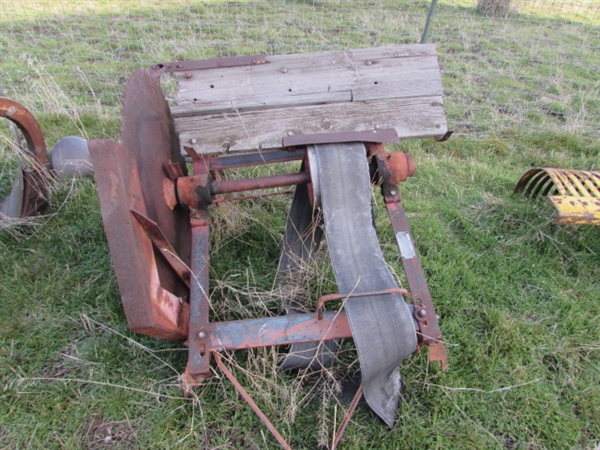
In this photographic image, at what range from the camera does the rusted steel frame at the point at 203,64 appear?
8.47 feet

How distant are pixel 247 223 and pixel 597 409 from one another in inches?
93.2

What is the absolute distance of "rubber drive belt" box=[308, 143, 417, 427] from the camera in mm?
1905

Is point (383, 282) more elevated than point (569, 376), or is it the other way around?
point (383, 282)

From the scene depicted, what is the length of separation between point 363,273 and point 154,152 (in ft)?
4.20

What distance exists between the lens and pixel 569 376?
7.88 ft

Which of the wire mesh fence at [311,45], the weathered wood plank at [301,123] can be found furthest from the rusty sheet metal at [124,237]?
the wire mesh fence at [311,45]

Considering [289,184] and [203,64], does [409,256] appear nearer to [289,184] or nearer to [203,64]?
[289,184]

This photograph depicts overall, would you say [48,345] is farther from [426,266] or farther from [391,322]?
[426,266]

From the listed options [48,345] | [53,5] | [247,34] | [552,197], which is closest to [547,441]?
[552,197]

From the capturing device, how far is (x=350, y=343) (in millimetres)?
2453

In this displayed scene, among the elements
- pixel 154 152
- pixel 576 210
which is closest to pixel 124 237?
pixel 154 152

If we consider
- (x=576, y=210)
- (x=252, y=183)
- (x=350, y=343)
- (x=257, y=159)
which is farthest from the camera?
(x=576, y=210)

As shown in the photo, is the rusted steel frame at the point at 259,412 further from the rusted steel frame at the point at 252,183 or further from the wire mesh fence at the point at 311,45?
the wire mesh fence at the point at 311,45

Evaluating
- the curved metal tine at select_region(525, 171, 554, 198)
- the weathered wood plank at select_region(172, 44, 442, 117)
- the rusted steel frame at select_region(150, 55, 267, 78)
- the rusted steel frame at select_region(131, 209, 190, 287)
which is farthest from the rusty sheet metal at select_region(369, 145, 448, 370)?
the curved metal tine at select_region(525, 171, 554, 198)
